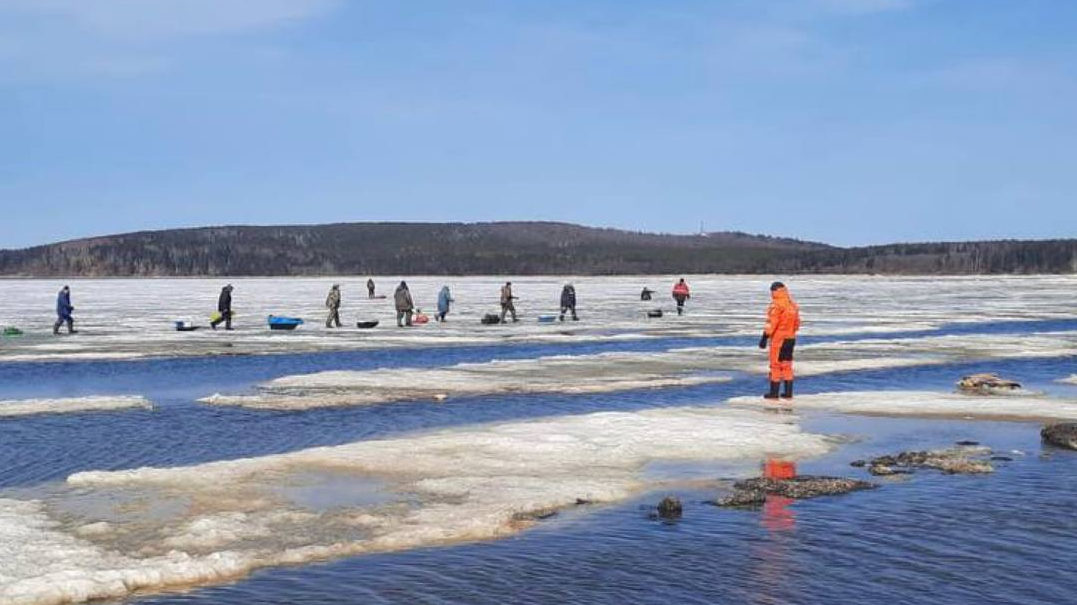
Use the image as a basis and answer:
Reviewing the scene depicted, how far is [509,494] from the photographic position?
40.9 ft

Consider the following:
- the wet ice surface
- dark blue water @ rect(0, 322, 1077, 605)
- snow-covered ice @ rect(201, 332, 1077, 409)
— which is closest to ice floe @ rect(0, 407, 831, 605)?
the wet ice surface

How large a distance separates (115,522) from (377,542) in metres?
2.59

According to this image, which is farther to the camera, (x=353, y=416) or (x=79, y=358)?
(x=79, y=358)

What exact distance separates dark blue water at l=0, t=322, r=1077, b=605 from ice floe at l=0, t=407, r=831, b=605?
0.46 meters

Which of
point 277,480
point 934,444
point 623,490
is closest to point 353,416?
point 277,480

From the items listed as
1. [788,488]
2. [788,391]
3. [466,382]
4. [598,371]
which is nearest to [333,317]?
[598,371]

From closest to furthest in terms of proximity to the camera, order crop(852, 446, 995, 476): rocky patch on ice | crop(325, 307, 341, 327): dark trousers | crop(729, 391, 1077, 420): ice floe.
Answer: crop(852, 446, 995, 476): rocky patch on ice, crop(729, 391, 1077, 420): ice floe, crop(325, 307, 341, 327): dark trousers

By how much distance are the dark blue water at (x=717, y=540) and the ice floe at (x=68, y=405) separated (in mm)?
1023

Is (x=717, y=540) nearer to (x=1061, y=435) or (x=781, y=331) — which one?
(x=1061, y=435)

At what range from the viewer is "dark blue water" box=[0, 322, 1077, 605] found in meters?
9.13

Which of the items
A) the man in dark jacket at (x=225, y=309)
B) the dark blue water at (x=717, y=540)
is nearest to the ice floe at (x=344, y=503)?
the dark blue water at (x=717, y=540)

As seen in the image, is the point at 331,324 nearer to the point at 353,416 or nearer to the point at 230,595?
the point at 353,416

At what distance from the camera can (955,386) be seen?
23531 mm

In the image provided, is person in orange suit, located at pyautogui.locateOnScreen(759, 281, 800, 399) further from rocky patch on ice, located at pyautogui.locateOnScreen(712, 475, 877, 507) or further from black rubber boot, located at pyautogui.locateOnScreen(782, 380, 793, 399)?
rocky patch on ice, located at pyautogui.locateOnScreen(712, 475, 877, 507)
